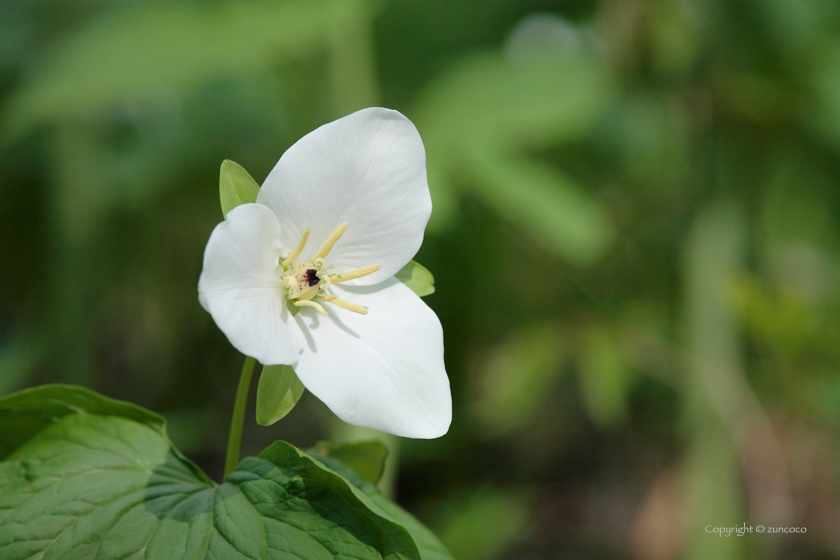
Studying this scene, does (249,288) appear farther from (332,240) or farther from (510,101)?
(510,101)

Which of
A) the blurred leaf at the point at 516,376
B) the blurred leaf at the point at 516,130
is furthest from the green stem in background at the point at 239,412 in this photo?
the blurred leaf at the point at 516,376

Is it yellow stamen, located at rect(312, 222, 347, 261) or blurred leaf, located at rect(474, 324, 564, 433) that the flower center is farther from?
blurred leaf, located at rect(474, 324, 564, 433)

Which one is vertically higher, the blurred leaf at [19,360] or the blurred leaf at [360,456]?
the blurred leaf at [19,360]

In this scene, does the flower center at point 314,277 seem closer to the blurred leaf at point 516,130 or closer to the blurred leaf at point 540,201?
the blurred leaf at point 516,130

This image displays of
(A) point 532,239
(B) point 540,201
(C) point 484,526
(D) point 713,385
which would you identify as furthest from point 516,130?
(C) point 484,526

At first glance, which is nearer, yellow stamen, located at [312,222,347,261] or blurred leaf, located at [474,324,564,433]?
yellow stamen, located at [312,222,347,261]

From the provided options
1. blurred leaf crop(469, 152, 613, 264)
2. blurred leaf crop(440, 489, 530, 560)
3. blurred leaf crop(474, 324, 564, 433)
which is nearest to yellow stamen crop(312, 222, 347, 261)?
blurred leaf crop(469, 152, 613, 264)

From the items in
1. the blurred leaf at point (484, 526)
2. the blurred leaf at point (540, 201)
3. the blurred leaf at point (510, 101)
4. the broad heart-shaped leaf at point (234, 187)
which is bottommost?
the blurred leaf at point (484, 526)
